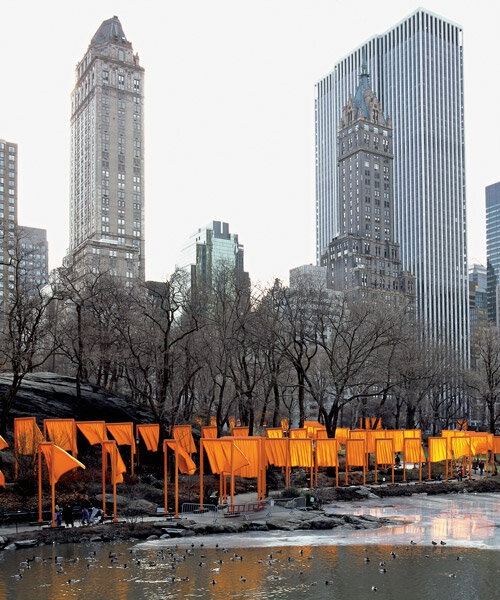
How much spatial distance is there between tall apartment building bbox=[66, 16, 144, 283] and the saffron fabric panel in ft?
398

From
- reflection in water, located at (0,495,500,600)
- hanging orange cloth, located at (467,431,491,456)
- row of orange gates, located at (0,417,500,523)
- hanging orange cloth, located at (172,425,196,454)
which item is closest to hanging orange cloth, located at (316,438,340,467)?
row of orange gates, located at (0,417,500,523)

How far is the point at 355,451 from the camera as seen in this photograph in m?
50.8

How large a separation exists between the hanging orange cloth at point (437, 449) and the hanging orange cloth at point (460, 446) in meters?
1.19

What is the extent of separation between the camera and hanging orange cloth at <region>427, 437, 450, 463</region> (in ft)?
169

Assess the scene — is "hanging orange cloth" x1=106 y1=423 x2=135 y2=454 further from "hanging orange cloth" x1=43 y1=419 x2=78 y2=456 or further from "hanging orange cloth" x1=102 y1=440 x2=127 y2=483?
"hanging orange cloth" x1=102 y1=440 x2=127 y2=483

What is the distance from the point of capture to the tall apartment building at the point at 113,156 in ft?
552

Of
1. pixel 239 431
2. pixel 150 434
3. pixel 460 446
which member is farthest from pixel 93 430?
pixel 460 446

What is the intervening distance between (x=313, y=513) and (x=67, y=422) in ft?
51.3

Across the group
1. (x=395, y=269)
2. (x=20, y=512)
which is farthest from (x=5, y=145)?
(x=20, y=512)

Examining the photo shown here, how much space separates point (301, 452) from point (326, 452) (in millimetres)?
3035

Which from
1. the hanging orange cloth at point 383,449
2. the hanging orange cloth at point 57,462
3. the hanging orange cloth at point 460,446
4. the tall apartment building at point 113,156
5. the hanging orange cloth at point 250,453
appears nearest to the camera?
the hanging orange cloth at point 57,462

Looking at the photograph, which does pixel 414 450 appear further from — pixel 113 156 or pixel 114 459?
pixel 113 156

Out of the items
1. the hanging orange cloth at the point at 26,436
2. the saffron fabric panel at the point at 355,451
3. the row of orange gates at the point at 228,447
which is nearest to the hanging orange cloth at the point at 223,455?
the row of orange gates at the point at 228,447

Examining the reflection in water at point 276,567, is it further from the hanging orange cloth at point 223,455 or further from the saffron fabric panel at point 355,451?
the saffron fabric panel at point 355,451
